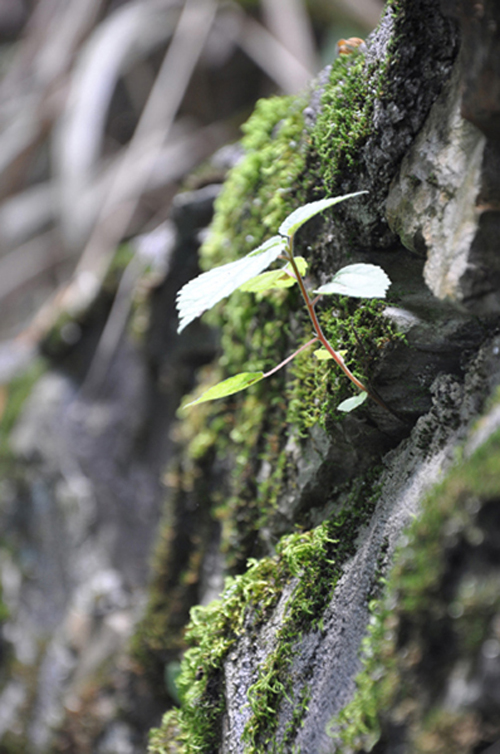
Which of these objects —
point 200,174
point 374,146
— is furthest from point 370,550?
point 200,174

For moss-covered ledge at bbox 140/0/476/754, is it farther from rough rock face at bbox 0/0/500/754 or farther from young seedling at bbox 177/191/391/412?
young seedling at bbox 177/191/391/412

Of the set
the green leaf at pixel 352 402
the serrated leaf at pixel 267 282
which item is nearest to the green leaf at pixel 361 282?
the serrated leaf at pixel 267 282

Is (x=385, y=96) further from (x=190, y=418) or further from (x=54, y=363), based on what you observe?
(x=54, y=363)

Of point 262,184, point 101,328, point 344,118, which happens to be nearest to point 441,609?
point 344,118

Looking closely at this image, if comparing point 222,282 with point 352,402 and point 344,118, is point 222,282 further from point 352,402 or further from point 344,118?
point 344,118

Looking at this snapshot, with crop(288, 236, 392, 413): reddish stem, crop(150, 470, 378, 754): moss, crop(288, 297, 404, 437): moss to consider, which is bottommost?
crop(150, 470, 378, 754): moss

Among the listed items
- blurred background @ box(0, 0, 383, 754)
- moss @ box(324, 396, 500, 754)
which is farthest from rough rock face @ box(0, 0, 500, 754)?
blurred background @ box(0, 0, 383, 754)
